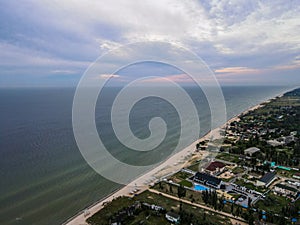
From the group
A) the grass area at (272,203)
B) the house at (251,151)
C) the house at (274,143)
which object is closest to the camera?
the grass area at (272,203)

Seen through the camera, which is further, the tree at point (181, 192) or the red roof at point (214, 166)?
the red roof at point (214, 166)

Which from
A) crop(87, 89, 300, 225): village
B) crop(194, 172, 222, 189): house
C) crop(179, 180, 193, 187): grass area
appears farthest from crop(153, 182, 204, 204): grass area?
crop(194, 172, 222, 189): house

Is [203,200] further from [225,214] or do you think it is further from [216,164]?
[216,164]

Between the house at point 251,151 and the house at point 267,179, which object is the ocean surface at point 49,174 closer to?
the house at point 251,151

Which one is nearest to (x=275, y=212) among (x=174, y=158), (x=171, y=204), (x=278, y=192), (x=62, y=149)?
(x=278, y=192)

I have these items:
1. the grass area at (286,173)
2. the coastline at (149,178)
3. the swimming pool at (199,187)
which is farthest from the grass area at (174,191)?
the grass area at (286,173)

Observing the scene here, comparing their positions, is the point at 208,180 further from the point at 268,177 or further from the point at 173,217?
the point at 173,217

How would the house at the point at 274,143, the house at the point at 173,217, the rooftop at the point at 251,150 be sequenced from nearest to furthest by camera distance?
the house at the point at 173,217 → the rooftop at the point at 251,150 → the house at the point at 274,143

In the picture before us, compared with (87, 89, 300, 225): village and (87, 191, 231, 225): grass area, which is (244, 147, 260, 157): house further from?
(87, 191, 231, 225): grass area
